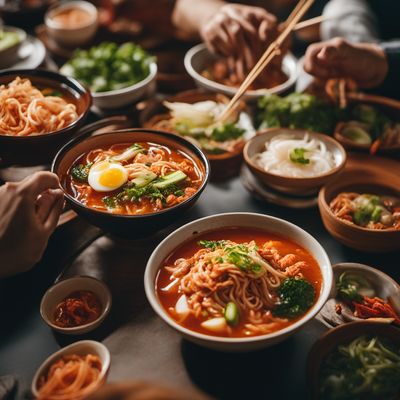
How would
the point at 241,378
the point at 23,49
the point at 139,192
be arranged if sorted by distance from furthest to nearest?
the point at 23,49, the point at 139,192, the point at 241,378

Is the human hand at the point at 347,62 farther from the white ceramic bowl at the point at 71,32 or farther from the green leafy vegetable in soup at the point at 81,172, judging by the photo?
the white ceramic bowl at the point at 71,32

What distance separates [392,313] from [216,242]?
34.2 inches

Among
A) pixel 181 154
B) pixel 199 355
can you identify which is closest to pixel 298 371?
pixel 199 355

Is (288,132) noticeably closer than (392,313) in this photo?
No

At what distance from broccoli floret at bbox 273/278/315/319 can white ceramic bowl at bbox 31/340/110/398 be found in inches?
28.3

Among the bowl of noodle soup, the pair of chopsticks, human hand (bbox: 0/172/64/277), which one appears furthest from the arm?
human hand (bbox: 0/172/64/277)

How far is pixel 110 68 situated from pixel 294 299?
8.64ft

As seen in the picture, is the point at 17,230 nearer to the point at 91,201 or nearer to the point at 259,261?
the point at 91,201

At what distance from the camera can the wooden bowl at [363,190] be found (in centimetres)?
252

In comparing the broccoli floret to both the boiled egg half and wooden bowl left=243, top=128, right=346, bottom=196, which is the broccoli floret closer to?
wooden bowl left=243, top=128, right=346, bottom=196

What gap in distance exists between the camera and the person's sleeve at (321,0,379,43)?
411 centimetres

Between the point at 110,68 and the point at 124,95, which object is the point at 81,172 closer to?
the point at 124,95

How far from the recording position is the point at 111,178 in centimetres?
245

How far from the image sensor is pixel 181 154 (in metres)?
2.75
